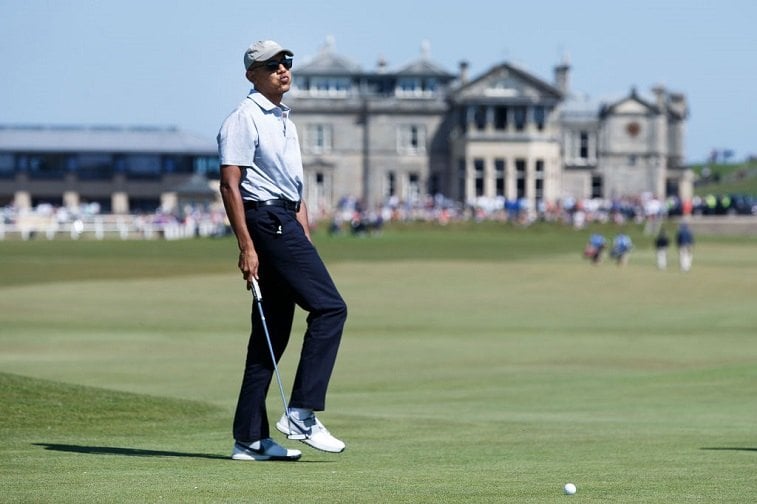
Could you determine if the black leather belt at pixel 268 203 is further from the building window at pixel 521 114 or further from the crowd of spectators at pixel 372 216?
the building window at pixel 521 114

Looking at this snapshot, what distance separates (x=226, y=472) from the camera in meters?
10.3

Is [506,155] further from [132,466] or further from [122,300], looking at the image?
[132,466]

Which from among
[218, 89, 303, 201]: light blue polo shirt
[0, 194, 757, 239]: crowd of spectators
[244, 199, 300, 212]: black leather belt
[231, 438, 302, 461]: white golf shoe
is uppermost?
[218, 89, 303, 201]: light blue polo shirt

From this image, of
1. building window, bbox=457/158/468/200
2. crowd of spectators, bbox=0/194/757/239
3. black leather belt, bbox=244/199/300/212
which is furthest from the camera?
building window, bbox=457/158/468/200

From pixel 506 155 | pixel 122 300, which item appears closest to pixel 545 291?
pixel 122 300

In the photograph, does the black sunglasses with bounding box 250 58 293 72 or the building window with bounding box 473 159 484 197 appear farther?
the building window with bounding box 473 159 484 197

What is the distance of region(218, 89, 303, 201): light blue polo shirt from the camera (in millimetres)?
11227

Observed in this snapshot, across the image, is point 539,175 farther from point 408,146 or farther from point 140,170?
point 140,170

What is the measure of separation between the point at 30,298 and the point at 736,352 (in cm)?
1947

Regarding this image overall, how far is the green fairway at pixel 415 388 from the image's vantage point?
994 centimetres

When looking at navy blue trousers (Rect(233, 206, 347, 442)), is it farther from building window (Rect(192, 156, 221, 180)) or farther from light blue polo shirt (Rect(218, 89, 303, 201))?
building window (Rect(192, 156, 221, 180))

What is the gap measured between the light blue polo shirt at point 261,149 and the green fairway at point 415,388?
1750 millimetres

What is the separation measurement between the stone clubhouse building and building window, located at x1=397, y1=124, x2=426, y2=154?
0.28ft

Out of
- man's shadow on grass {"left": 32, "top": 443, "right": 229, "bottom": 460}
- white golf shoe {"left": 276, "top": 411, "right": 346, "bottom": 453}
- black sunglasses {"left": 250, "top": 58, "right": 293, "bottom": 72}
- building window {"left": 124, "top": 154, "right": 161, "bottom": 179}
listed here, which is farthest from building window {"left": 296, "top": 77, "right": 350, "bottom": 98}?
white golf shoe {"left": 276, "top": 411, "right": 346, "bottom": 453}
